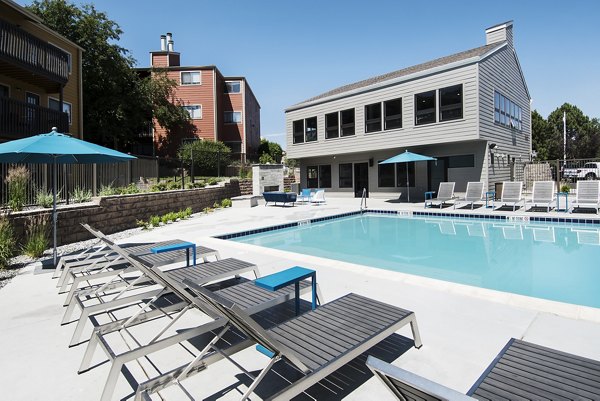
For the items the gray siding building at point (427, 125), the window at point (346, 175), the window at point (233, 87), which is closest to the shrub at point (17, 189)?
the gray siding building at point (427, 125)

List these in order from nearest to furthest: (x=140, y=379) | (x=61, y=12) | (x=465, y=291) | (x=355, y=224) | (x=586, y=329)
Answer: (x=140, y=379)
(x=586, y=329)
(x=465, y=291)
(x=355, y=224)
(x=61, y=12)

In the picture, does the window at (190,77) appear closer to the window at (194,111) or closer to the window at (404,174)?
the window at (194,111)

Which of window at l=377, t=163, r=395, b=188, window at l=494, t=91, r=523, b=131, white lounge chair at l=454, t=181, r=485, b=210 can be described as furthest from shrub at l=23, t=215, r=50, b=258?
window at l=494, t=91, r=523, b=131

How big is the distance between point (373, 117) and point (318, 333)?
18065mm

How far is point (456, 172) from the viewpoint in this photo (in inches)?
659

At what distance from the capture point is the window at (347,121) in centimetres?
2012

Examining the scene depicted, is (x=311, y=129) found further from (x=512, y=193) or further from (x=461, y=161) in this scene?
(x=512, y=193)

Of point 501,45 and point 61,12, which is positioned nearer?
point 501,45

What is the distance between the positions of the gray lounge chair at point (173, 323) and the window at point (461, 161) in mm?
15104

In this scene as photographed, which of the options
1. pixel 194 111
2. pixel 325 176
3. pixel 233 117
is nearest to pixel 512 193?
pixel 325 176

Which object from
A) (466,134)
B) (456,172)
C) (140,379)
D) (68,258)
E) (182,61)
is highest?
(182,61)

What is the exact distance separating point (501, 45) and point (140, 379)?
2076cm

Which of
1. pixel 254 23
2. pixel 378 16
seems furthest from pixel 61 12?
pixel 378 16

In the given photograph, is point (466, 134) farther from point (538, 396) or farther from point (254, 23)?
point (538, 396)
